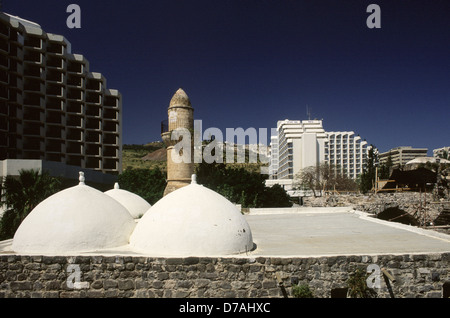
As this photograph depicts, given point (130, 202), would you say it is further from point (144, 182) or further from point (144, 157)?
point (144, 157)

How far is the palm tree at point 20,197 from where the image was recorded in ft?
44.0

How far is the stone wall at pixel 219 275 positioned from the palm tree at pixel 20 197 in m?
7.87

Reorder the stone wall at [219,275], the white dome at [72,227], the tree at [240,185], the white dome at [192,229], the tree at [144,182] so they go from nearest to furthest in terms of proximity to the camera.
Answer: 1. the stone wall at [219,275]
2. the white dome at [192,229]
3. the white dome at [72,227]
4. the tree at [240,185]
5. the tree at [144,182]

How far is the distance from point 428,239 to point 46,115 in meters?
36.4

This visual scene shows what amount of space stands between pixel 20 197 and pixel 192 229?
10.4m

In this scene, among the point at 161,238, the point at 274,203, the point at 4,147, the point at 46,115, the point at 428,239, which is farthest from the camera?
the point at 46,115

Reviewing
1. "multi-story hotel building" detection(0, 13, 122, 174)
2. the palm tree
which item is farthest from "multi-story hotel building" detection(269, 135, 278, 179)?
the palm tree

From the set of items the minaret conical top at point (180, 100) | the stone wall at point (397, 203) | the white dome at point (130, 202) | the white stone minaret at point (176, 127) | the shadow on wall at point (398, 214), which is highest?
the minaret conical top at point (180, 100)

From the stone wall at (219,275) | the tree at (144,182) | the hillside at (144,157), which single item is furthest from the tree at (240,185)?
the hillside at (144,157)

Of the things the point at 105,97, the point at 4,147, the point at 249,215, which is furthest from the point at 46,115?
the point at 249,215

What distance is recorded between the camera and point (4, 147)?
30.7 metres

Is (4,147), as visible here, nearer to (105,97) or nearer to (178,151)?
(105,97)

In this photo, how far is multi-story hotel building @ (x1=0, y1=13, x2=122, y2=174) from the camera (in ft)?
104

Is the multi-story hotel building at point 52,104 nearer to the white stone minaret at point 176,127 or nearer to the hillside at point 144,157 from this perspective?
the white stone minaret at point 176,127
